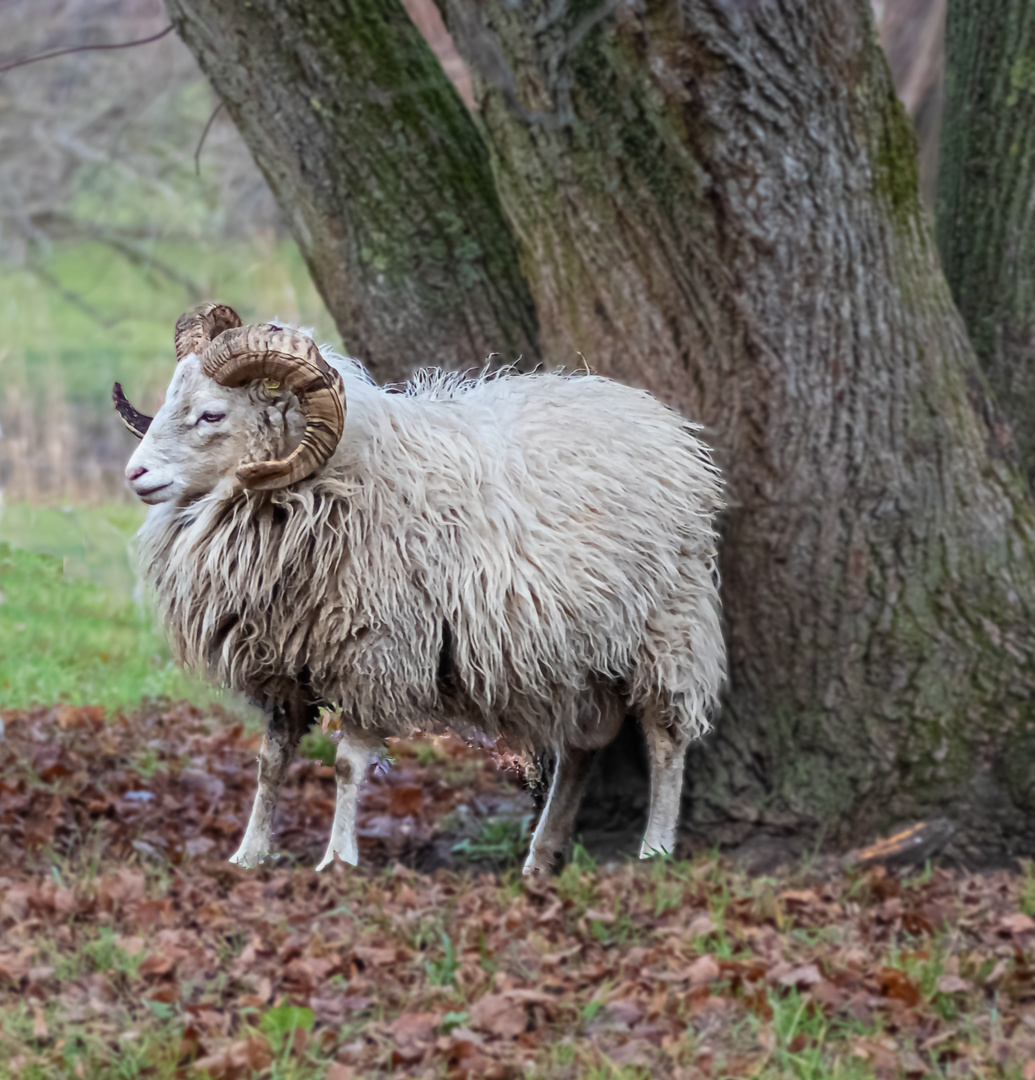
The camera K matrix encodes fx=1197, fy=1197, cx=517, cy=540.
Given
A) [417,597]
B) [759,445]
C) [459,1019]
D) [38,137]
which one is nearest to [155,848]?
[417,597]

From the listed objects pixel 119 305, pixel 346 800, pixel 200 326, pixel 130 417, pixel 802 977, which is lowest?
pixel 802 977

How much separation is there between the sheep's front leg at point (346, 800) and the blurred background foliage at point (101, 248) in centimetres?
637

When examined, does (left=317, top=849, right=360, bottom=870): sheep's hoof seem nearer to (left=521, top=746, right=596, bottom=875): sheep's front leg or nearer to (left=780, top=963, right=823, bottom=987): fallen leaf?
(left=521, top=746, right=596, bottom=875): sheep's front leg

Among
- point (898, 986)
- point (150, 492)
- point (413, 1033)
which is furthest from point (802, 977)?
point (150, 492)

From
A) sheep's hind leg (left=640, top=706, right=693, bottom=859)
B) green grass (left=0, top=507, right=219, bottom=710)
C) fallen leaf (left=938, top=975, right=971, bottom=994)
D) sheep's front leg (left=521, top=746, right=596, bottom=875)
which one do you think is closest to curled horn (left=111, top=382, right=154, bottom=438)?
sheep's front leg (left=521, top=746, right=596, bottom=875)

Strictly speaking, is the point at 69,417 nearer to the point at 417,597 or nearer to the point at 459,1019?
the point at 417,597

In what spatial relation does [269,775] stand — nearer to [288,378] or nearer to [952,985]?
[288,378]

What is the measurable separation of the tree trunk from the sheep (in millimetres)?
233

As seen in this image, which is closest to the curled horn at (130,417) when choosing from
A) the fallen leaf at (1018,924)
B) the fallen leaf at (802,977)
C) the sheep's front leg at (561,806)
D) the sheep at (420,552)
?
the sheep at (420,552)

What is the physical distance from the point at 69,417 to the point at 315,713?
9.37 meters

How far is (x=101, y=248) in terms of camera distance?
14172 millimetres

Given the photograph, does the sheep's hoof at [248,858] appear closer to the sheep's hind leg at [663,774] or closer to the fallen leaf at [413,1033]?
the fallen leaf at [413,1033]

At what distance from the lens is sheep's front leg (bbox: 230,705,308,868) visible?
3.77 metres

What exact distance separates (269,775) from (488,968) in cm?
107
